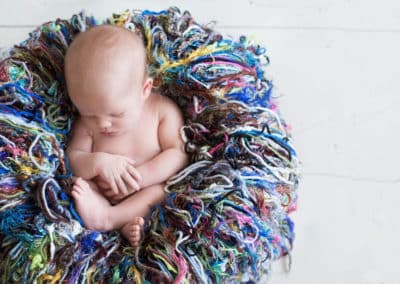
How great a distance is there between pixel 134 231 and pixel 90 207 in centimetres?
8

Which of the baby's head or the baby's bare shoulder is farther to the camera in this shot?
the baby's bare shoulder

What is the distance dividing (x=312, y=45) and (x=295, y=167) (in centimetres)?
35

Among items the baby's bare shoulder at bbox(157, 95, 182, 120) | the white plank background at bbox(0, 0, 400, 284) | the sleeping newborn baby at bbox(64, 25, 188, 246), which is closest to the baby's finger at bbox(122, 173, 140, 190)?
the sleeping newborn baby at bbox(64, 25, 188, 246)

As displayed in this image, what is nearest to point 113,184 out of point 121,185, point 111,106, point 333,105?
point 121,185

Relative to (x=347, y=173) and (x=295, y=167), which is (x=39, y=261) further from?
(x=347, y=173)

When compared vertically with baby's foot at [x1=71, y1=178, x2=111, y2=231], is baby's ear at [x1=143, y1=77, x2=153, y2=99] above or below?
above

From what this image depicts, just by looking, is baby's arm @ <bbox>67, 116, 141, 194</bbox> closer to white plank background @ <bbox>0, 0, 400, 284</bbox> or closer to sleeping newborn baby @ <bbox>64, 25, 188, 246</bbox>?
sleeping newborn baby @ <bbox>64, 25, 188, 246</bbox>

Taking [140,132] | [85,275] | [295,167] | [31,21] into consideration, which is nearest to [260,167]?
[295,167]

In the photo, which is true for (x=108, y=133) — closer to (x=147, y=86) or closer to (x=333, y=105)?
(x=147, y=86)

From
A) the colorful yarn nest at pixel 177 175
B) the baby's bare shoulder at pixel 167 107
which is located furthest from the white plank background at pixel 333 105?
the baby's bare shoulder at pixel 167 107

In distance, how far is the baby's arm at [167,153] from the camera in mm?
1165

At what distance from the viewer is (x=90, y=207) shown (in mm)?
1122

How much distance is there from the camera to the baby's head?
1062 mm

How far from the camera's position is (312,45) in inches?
55.8
